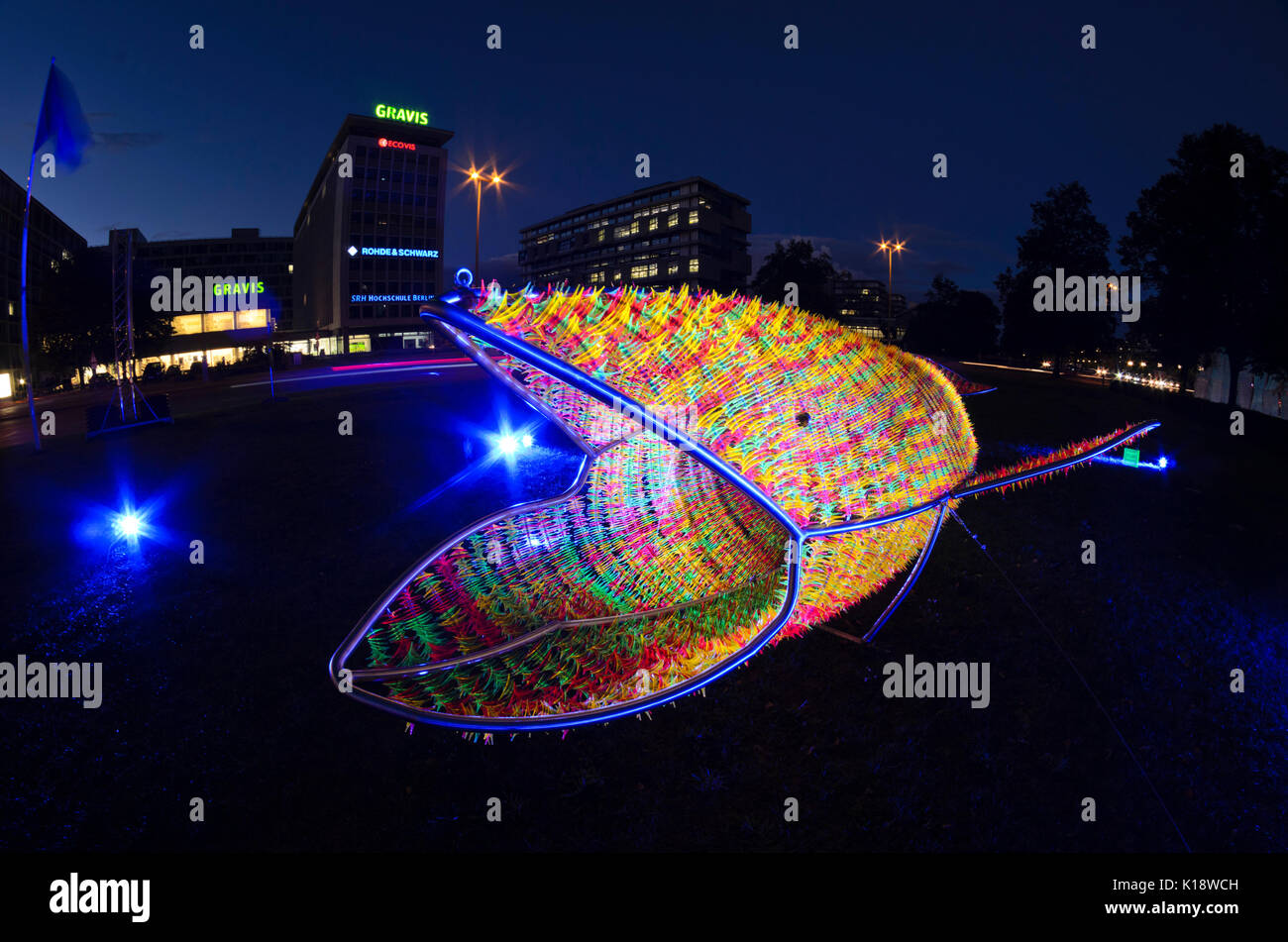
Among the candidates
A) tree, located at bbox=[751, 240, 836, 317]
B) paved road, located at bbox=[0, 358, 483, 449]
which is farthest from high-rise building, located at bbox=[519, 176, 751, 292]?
paved road, located at bbox=[0, 358, 483, 449]

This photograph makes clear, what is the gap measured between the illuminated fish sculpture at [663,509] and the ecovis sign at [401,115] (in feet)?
292

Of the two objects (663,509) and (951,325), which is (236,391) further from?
(951,325)

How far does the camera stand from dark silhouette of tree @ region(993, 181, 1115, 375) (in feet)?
122

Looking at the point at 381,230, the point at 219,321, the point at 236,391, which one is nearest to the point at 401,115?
the point at 381,230

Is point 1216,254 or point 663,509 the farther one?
point 1216,254

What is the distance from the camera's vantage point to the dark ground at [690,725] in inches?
152

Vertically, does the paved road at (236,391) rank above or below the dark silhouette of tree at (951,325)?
below

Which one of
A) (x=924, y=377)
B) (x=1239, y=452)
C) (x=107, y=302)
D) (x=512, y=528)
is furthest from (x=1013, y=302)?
(x=107, y=302)

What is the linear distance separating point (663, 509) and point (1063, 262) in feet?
146

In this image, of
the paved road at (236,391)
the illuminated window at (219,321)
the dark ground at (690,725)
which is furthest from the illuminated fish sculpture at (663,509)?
the illuminated window at (219,321)

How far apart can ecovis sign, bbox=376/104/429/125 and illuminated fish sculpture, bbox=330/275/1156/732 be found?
8898cm

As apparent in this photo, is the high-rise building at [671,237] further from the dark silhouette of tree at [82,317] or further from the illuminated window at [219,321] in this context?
the dark silhouette of tree at [82,317]

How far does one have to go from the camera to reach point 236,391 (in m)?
24.5

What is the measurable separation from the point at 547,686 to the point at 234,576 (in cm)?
525
